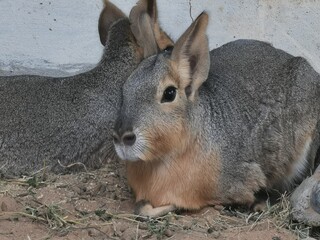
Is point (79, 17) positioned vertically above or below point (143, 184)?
above

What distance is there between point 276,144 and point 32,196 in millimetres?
1740

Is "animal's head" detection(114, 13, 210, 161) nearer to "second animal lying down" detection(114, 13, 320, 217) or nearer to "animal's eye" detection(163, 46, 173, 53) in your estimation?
"second animal lying down" detection(114, 13, 320, 217)

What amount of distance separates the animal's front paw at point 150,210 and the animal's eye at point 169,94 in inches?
29.4

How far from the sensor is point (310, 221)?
20.9 feet

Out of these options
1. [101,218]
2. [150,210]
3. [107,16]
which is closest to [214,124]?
[150,210]

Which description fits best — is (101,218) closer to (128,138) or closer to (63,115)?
(128,138)

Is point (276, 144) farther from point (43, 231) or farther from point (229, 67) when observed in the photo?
point (43, 231)

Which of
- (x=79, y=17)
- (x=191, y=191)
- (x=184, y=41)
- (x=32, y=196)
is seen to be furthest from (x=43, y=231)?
(x=79, y=17)

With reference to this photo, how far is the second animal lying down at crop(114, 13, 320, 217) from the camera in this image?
6.07 metres

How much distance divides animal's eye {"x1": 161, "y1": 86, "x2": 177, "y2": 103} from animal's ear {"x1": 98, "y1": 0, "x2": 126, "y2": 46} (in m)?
1.59

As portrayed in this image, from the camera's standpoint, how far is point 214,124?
21.2 feet

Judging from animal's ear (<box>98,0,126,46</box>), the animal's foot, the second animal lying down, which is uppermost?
animal's ear (<box>98,0,126,46</box>)

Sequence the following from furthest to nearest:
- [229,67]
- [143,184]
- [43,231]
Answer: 1. [229,67]
2. [143,184]
3. [43,231]

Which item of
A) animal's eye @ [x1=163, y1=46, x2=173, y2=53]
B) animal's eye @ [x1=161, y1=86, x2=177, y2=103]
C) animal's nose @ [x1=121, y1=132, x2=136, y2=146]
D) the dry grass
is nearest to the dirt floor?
the dry grass
